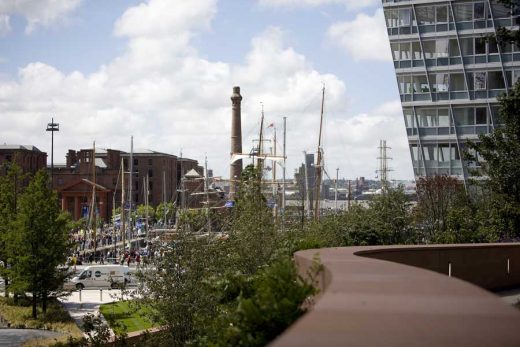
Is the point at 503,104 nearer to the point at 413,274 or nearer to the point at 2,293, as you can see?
the point at 413,274

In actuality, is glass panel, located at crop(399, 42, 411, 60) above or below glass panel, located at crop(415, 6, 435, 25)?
below

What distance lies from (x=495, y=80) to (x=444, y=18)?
5.49 m

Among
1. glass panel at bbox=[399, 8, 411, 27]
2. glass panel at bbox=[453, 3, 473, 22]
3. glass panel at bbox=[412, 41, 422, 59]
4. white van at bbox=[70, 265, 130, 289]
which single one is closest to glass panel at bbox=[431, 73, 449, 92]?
glass panel at bbox=[412, 41, 422, 59]

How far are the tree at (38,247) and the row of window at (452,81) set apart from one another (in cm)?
2644

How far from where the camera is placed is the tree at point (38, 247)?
1708 inches

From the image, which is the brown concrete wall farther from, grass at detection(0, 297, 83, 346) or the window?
the window

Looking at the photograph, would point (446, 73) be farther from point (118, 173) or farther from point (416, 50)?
point (118, 173)

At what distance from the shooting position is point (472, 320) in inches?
254

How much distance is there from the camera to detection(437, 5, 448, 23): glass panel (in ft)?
185

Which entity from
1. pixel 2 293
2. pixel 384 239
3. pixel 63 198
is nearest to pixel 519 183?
pixel 384 239

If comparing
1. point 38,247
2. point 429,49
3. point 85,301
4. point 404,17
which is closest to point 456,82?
point 429,49

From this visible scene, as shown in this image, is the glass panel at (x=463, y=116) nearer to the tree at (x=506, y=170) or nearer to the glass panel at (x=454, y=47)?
the glass panel at (x=454, y=47)

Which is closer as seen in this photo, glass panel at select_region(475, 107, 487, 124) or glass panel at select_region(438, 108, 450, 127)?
glass panel at select_region(475, 107, 487, 124)

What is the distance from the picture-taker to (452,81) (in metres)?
57.2
